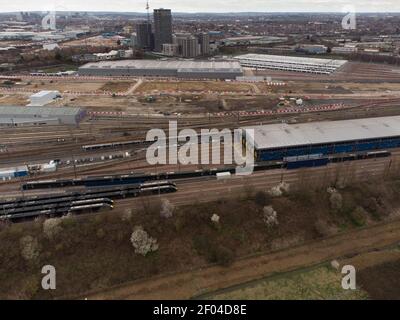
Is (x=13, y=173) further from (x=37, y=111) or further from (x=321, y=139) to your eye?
(x=321, y=139)

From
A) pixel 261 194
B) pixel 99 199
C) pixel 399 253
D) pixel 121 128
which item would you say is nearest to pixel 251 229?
pixel 261 194

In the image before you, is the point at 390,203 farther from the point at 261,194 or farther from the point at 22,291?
the point at 22,291

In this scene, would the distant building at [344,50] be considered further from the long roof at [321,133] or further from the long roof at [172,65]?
the long roof at [321,133]

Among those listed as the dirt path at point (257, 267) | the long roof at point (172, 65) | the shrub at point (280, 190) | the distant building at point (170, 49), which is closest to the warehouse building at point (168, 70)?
the long roof at point (172, 65)

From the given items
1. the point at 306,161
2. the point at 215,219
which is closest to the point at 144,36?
the point at 306,161

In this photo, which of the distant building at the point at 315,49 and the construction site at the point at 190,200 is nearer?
the construction site at the point at 190,200
